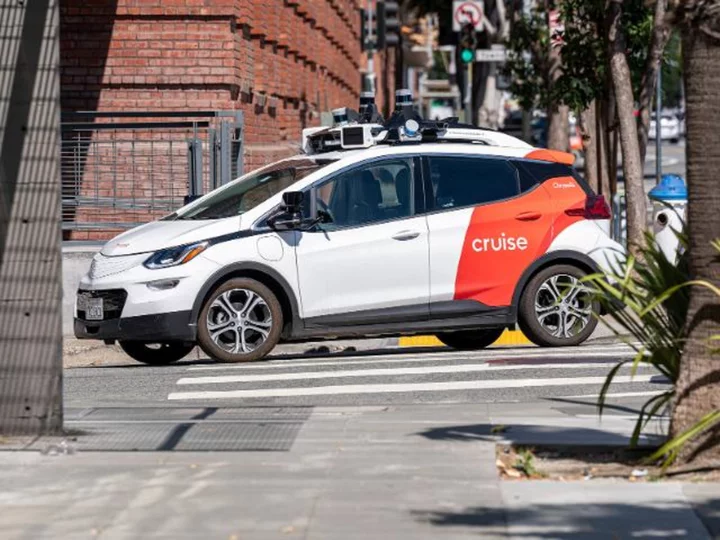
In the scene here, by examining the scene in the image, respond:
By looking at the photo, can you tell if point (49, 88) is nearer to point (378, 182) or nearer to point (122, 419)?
point (122, 419)

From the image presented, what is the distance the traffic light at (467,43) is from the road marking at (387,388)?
2232cm

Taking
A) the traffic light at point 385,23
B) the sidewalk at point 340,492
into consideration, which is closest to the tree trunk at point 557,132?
the traffic light at point 385,23

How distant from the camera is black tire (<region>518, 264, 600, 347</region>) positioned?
44.7 ft

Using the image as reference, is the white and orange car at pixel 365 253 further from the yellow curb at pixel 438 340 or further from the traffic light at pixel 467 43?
the traffic light at pixel 467 43

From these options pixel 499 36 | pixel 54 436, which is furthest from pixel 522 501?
pixel 499 36

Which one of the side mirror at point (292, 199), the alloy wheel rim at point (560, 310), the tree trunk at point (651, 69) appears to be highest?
the tree trunk at point (651, 69)

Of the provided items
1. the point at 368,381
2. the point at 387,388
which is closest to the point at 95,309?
the point at 368,381

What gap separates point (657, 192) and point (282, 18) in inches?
339

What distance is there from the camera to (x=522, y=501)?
7.10 m

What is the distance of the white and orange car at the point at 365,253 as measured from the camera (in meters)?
12.9

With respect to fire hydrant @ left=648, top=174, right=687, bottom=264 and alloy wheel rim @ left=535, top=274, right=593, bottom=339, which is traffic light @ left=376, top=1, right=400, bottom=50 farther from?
alloy wheel rim @ left=535, top=274, right=593, bottom=339

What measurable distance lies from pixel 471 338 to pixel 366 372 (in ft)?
A: 9.15

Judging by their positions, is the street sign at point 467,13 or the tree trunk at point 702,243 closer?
the tree trunk at point 702,243

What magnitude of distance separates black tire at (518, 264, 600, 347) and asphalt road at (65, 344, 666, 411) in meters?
0.20
